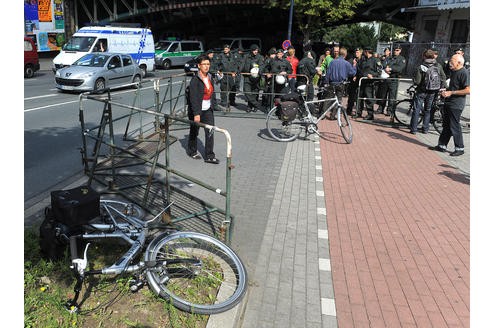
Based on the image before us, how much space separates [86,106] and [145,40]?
13571mm

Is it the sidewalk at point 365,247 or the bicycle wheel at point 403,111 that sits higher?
the bicycle wheel at point 403,111

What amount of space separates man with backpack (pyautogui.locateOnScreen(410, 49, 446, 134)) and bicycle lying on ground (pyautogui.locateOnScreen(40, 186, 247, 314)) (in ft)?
24.8

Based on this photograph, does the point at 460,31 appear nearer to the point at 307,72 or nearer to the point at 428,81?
the point at 307,72

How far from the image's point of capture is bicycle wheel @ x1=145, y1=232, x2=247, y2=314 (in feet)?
11.0

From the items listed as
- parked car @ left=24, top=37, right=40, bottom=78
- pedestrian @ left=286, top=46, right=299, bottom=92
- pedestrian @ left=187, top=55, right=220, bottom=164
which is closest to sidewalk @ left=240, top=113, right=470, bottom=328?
pedestrian @ left=187, top=55, right=220, bottom=164

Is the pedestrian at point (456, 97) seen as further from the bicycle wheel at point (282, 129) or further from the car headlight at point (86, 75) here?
the car headlight at point (86, 75)

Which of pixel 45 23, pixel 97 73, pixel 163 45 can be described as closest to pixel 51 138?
pixel 97 73

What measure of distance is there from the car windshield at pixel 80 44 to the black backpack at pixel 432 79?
17.7 metres

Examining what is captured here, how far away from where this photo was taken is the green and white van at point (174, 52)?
28.3 metres

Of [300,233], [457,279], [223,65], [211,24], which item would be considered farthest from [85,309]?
[211,24]

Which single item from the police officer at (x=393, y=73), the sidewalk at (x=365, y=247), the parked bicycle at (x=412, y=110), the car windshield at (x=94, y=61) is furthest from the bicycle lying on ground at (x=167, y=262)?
the car windshield at (x=94, y=61)

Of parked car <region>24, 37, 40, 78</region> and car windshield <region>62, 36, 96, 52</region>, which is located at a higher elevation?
car windshield <region>62, 36, 96, 52</region>

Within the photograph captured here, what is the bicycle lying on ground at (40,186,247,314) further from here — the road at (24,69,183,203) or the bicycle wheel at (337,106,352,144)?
the bicycle wheel at (337,106,352,144)
